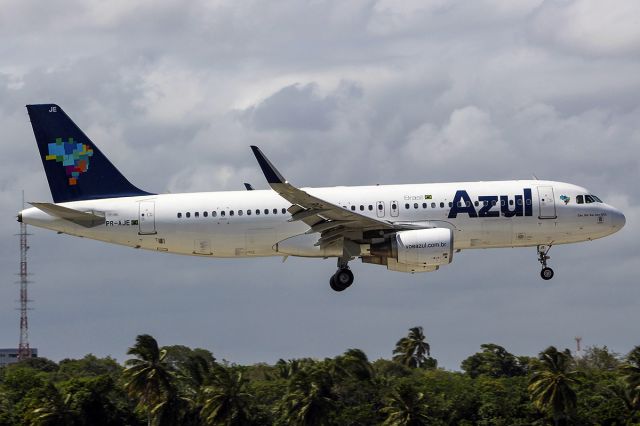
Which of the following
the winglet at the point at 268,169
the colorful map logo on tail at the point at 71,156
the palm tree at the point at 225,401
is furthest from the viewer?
the palm tree at the point at 225,401

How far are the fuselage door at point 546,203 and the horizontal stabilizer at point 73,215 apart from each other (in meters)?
21.2

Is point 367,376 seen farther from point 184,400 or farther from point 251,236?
point 251,236

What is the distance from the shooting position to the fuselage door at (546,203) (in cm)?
6084

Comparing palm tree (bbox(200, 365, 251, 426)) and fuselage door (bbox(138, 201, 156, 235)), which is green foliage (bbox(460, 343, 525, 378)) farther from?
fuselage door (bbox(138, 201, 156, 235))

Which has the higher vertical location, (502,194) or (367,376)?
(502,194)

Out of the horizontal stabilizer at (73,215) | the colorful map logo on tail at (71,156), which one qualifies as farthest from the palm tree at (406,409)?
the colorful map logo on tail at (71,156)

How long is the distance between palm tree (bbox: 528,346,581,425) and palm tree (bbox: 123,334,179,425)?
85.7ft

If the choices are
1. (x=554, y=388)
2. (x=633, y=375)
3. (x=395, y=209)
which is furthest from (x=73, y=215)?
(x=633, y=375)

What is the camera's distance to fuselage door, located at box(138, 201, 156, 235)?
61.8m

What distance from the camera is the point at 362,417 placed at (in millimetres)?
91812

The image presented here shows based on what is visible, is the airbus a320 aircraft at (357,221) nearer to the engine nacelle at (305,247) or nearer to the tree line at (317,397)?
the engine nacelle at (305,247)

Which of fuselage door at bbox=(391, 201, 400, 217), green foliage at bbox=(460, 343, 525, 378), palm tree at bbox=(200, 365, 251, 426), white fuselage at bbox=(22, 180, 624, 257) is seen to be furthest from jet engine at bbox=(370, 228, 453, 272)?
green foliage at bbox=(460, 343, 525, 378)

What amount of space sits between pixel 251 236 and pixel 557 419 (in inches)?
1541

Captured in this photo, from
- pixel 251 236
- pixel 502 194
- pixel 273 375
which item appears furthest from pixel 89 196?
pixel 273 375
